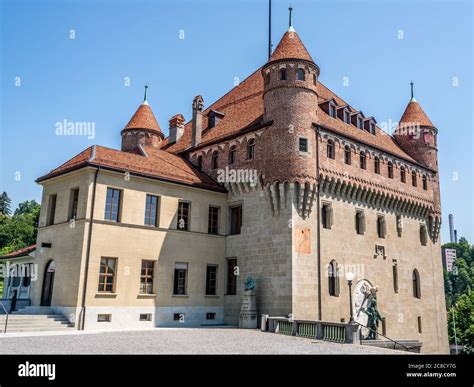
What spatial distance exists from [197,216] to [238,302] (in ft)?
19.2

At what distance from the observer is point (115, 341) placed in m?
17.3

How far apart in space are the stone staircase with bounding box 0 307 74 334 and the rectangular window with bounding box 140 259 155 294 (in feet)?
14.4

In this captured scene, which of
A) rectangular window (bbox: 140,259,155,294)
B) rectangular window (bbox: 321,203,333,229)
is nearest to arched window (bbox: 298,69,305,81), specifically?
rectangular window (bbox: 321,203,333,229)

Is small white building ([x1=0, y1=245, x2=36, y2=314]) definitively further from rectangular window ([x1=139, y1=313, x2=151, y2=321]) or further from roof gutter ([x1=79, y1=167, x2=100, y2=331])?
rectangular window ([x1=139, y1=313, x2=151, y2=321])

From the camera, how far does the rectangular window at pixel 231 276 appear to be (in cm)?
2878

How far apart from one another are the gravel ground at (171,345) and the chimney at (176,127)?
69.1ft

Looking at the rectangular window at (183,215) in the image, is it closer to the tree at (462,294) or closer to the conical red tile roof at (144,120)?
the conical red tile roof at (144,120)

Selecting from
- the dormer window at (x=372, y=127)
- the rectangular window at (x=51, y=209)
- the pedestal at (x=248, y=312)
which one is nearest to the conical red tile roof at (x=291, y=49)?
the dormer window at (x=372, y=127)

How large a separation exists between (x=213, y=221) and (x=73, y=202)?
29.0 ft

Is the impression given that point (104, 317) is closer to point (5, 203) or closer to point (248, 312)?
point (248, 312)

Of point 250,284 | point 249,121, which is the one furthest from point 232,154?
point 250,284

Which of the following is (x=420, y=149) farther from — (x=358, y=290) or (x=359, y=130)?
(x=358, y=290)

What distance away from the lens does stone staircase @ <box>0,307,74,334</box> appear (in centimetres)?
2077

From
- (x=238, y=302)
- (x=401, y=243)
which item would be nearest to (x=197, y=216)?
(x=238, y=302)
